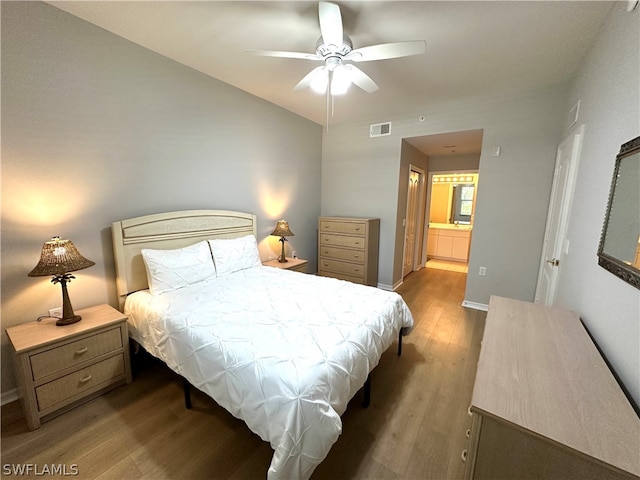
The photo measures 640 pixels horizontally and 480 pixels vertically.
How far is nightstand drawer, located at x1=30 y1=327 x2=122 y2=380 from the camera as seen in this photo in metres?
1.62

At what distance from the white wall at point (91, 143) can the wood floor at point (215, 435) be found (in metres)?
0.68

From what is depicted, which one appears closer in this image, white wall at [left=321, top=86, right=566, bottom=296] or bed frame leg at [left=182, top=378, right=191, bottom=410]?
bed frame leg at [left=182, top=378, right=191, bottom=410]

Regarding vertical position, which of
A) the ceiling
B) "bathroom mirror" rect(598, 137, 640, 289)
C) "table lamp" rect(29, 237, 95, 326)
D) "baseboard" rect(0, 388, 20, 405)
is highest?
the ceiling

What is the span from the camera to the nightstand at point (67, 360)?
1604mm

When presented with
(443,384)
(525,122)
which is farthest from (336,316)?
(525,122)

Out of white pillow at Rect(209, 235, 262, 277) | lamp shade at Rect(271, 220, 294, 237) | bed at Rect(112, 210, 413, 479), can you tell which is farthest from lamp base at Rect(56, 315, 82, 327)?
lamp shade at Rect(271, 220, 294, 237)

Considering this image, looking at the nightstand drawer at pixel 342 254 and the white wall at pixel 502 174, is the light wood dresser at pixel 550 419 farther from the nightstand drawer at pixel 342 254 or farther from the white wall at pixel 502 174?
the nightstand drawer at pixel 342 254

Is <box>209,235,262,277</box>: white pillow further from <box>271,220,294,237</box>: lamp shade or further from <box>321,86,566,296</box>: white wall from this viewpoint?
<box>321,86,566,296</box>: white wall

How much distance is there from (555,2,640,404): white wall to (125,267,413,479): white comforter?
1.15 m

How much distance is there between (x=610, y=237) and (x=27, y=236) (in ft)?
11.7

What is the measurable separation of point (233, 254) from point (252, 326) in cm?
137

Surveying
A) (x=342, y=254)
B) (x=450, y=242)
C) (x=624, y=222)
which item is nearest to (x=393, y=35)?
(x=624, y=222)

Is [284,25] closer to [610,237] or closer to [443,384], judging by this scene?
[610,237]

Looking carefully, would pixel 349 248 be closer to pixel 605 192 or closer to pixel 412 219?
pixel 412 219
